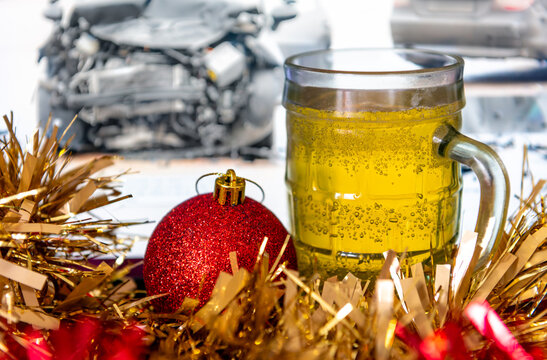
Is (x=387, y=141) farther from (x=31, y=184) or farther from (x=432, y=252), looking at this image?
(x=31, y=184)

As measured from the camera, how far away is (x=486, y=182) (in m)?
0.34

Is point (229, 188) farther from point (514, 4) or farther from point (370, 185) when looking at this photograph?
point (514, 4)

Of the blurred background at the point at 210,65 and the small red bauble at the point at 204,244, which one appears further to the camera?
the blurred background at the point at 210,65

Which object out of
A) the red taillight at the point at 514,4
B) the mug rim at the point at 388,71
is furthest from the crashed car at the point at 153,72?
the mug rim at the point at 388,71

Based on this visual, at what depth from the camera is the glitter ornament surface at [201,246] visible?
1.07ft

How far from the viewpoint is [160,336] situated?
0.31 metres

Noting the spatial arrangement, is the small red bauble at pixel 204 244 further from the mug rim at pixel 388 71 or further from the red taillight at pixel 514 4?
the red taillight at pixel 514 4

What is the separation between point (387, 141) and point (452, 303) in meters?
0.10

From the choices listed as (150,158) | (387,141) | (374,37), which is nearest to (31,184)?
(387,141)

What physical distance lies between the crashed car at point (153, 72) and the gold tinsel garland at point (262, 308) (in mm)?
621

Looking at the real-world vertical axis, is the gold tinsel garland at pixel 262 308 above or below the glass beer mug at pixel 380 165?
below

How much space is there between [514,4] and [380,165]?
0.74 m

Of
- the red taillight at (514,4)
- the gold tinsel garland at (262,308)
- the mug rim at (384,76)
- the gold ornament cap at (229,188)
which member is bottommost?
the gold tinsel garland at (262,308)

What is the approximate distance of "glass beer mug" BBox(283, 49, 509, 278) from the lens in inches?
13.6
